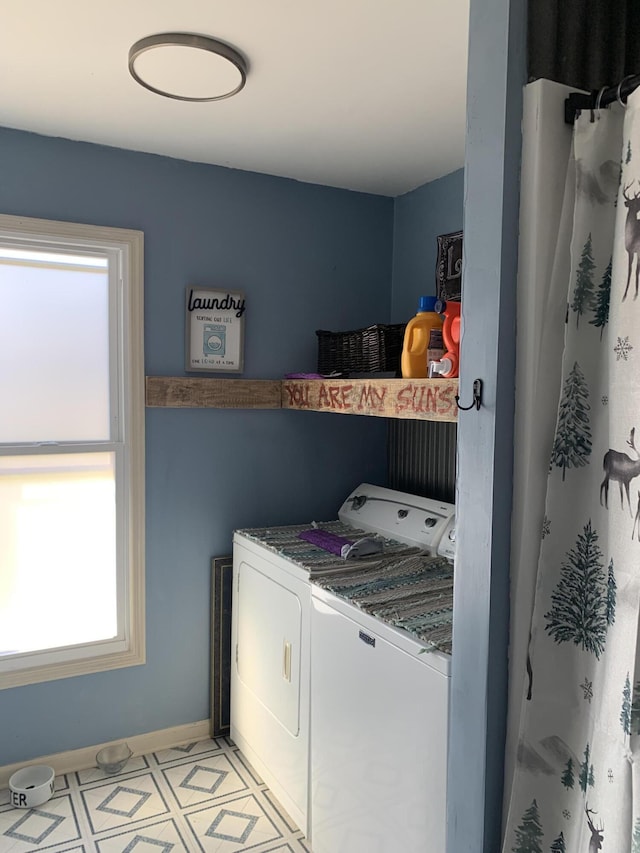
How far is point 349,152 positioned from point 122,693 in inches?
89.5

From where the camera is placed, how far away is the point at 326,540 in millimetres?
2426

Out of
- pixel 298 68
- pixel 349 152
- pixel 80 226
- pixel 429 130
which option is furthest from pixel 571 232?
pixel 80 226

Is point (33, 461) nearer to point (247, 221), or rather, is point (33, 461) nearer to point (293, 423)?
point (293, 423)

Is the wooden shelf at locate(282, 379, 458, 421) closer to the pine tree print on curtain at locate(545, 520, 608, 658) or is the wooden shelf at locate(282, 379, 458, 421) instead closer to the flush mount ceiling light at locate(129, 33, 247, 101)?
the pine tree print on curtain at locate(545, 520, 608, 658)

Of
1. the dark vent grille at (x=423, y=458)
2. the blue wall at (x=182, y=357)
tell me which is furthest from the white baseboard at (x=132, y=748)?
the dark vent grille at (x=423, y=458)

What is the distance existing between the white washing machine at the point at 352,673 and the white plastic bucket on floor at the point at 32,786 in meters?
0.72

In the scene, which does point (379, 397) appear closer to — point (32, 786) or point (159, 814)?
point (159, 814)

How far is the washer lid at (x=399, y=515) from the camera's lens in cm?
230

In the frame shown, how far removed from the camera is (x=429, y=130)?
2.23 metres

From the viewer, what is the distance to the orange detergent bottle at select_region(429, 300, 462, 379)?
1.75 meters

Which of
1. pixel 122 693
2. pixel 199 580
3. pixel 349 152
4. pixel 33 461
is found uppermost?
pixel 349 152

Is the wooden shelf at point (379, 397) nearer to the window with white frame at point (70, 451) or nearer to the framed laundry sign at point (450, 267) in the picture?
the framed laundry sign at point (450, 267)

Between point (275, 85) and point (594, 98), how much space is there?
3.33ft

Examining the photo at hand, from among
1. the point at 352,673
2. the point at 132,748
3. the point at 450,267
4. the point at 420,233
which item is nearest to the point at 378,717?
the point at 352,673
